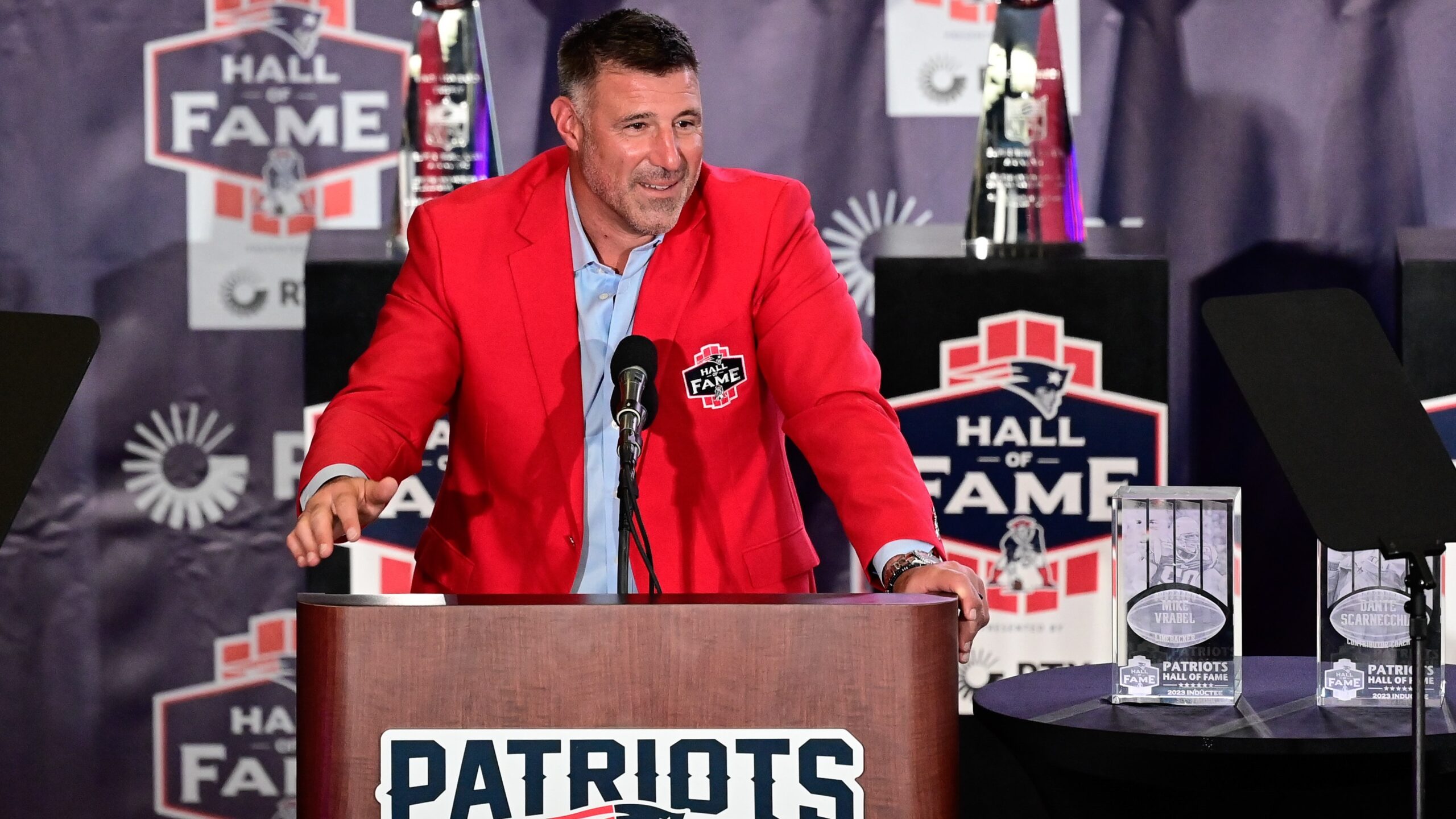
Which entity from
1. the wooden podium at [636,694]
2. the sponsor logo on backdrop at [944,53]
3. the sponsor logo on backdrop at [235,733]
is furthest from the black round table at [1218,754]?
the sponsor logo on backdrop at [235,733]

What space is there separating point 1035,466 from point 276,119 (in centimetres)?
154

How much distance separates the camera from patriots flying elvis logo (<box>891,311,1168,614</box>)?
106 inches

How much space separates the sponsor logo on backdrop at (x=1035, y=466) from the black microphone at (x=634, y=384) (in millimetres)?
1209

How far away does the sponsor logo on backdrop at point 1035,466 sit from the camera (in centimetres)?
270

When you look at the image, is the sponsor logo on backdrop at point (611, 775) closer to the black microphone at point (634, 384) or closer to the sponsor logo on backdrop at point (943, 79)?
the black microphone at point (634, 384)

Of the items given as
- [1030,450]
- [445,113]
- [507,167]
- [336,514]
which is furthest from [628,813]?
[507,167]

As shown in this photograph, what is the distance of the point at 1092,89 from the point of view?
9.66ft

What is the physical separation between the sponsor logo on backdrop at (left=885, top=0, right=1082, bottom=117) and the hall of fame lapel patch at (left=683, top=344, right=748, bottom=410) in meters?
1.03

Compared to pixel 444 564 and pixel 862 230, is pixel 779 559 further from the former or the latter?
pixel 862 230

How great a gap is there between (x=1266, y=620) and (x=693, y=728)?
6.14 ft

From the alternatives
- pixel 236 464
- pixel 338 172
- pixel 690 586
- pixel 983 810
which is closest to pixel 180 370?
pixel 236 464

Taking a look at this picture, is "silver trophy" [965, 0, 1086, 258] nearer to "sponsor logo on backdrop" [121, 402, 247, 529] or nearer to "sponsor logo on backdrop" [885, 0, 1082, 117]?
"sponsor logo on backdrop" [885, 0, 1082, 117]

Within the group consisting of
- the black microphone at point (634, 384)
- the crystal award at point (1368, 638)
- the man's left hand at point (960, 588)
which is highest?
the black microphone at point (634, 384)

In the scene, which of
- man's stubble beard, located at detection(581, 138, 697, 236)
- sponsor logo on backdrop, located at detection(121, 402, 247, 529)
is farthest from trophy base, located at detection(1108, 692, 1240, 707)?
sponsor logo on backdrop, located at detection(121, 402, 247, 529)
